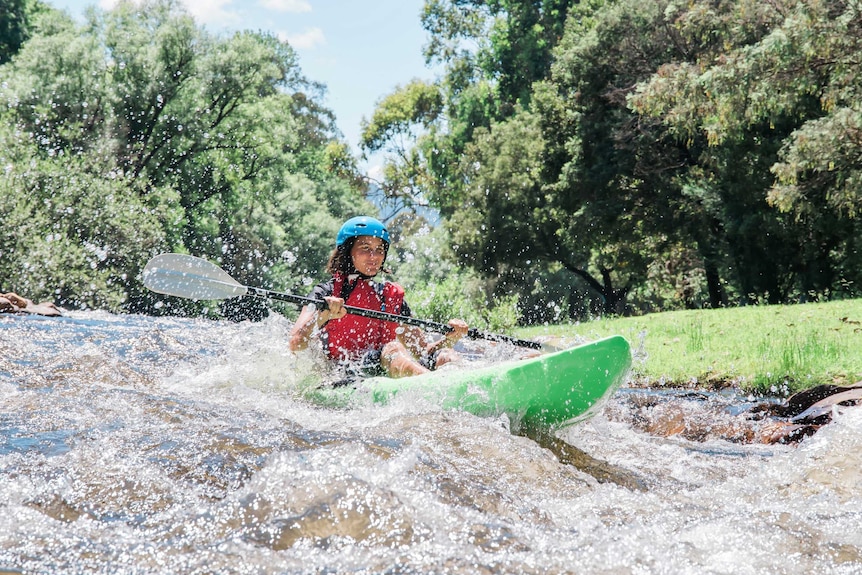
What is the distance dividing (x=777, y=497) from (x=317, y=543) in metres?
2.02

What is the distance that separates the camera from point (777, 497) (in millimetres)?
3461

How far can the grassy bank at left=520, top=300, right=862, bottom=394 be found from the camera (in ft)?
25.7

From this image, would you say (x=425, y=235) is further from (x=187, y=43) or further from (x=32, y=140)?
(x=32, y=140)

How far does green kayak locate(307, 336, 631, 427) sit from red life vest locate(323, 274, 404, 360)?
1.23 m

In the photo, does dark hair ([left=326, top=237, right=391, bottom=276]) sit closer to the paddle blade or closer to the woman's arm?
the woman's arm

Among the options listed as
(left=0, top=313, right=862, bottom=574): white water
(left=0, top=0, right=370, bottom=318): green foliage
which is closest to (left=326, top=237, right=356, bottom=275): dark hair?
(left=0, top=313, right=862, bottom=574): white water

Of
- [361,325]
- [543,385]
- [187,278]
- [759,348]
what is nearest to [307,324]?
[361,325]

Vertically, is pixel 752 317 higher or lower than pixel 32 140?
lower

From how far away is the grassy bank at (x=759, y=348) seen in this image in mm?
7840

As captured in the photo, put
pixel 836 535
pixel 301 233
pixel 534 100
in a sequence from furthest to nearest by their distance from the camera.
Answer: pixel 301 233 < pixel 534 100 < pixel 836 535

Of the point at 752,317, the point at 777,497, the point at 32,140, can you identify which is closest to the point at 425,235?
the point at 32,140

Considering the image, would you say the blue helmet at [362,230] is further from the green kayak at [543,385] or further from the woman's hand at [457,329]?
the green kayak at [543,385]

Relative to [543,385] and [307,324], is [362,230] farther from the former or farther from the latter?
[543,385]

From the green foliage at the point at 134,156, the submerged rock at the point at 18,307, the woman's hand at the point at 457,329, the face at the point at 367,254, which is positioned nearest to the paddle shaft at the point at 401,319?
the woman's hand at the point at 457,329
